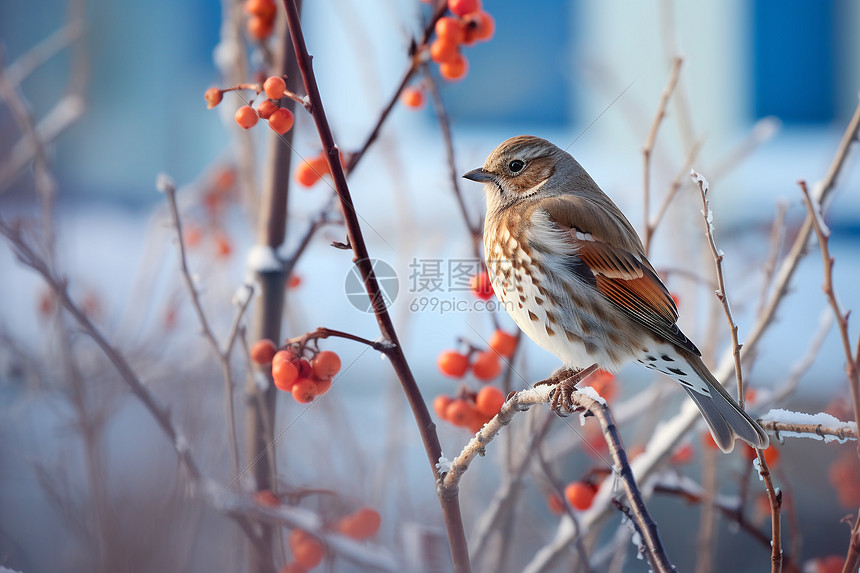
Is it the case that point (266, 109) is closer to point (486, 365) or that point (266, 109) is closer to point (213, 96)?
point (213, 96)

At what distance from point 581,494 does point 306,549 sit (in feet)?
1.37

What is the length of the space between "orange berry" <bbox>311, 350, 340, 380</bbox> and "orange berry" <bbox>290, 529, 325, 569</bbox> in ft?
0.85

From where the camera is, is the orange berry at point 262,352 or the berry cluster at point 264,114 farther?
the orange berry at point 262,352

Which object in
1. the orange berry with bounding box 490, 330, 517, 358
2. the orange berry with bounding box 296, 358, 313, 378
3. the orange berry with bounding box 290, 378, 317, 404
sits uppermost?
the orange berry with bounding box 490, 330, 517, 358

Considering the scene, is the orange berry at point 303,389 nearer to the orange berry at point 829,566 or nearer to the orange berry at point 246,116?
the orange berry at point 246,116

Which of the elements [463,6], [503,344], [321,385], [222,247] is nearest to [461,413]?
[503,344]

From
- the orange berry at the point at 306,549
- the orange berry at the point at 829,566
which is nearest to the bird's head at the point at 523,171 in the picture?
the orange berry at the point at 306,549

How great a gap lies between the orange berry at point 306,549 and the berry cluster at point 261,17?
Answer: 75 cm

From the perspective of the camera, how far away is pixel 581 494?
45.3 inches

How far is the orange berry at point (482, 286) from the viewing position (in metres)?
1.11

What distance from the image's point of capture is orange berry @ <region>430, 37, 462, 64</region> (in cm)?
106

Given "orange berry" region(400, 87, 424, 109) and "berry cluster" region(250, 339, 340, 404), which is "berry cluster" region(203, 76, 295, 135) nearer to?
"berry cluster" region(250, 339, 340, 404)

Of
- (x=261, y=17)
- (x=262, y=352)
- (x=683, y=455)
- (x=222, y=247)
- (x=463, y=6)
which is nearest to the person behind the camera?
(x=262, y=352)

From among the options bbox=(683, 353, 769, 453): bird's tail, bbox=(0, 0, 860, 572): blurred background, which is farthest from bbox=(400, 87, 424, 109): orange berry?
bbox=(683, 353, 769, 453): bird's tail
